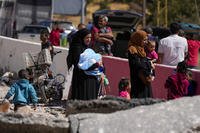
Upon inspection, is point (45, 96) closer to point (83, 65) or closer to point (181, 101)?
point (83, 65)

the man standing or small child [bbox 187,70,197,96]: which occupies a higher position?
the man standing

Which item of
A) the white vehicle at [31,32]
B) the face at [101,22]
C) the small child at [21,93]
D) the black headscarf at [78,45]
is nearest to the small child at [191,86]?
the black headscarf at [78,45]

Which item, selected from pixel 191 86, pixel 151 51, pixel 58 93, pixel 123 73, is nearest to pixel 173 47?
pixel 151 51

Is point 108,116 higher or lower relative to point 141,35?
lower

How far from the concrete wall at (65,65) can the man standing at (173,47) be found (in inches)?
8.9

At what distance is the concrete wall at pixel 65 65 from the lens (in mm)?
13633

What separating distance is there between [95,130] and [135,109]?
50cm

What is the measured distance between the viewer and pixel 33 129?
7.06 meters

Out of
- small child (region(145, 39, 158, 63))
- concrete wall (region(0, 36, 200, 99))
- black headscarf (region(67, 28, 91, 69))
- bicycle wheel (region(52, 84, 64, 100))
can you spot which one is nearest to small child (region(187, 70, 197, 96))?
concrete wall (region(0, 36, 200, 99))

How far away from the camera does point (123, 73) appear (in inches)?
574

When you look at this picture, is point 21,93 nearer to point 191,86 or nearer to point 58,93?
point 191,86

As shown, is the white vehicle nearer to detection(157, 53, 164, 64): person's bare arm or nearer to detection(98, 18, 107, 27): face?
detection(98, 18, 107, 27): face

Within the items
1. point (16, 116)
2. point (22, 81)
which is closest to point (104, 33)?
point (22, 81)

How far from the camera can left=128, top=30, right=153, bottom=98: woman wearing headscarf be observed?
1017 centimetres
